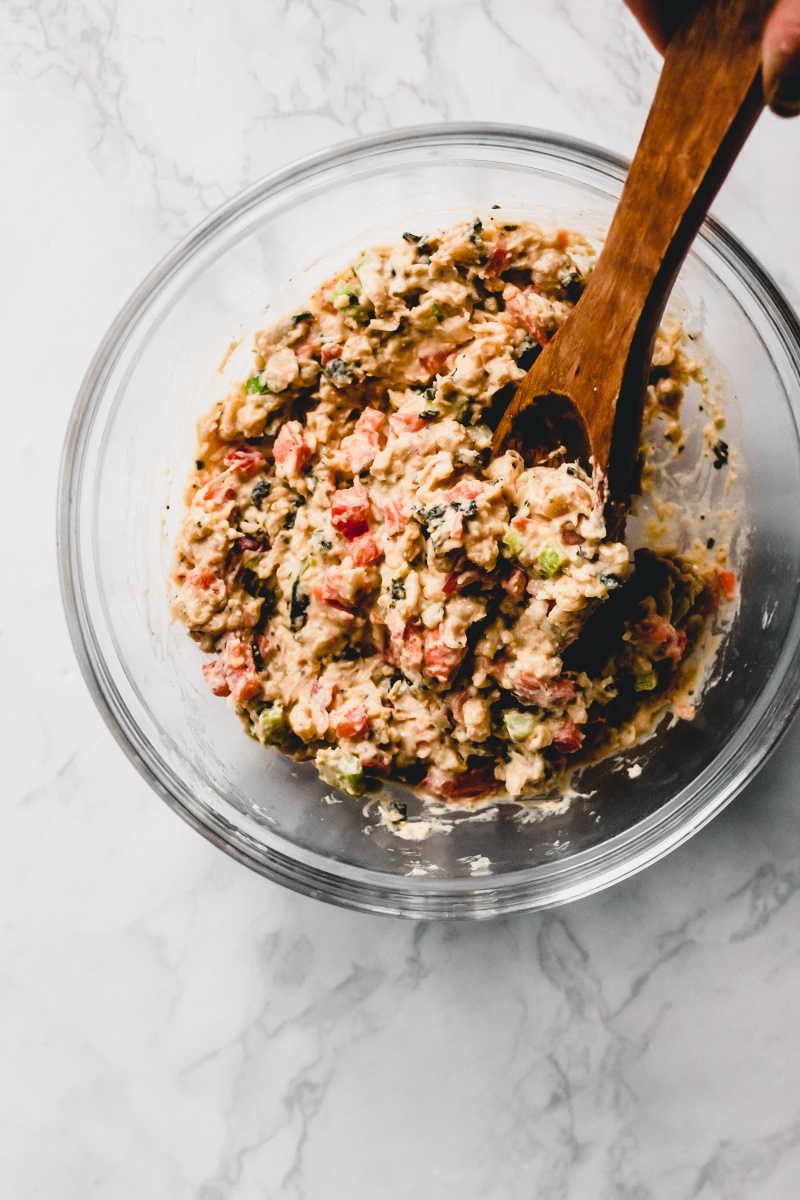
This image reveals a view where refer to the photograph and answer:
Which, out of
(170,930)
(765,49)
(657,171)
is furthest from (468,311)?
(170,930)

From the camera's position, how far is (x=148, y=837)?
6.61 feet

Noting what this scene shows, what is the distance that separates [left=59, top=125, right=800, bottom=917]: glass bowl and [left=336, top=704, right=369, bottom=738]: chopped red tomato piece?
27 cm

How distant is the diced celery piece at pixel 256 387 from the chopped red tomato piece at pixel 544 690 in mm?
692

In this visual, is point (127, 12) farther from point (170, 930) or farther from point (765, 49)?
point (170, 930)

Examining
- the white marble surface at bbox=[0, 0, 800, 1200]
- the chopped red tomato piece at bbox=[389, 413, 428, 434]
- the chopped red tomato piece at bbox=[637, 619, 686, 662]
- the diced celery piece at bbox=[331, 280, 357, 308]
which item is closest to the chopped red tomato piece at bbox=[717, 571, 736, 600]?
the chopped red tomato piece at bbox=[637, 619, 686, 662]

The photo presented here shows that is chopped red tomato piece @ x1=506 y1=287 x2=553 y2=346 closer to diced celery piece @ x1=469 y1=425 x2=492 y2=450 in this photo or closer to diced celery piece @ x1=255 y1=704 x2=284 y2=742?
diced celery piece @ x1=469 y1=425 x2=492 y2=450

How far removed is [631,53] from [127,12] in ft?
3.50

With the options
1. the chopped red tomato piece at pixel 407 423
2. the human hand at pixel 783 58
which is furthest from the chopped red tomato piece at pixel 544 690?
the human hand at pixel 783 58

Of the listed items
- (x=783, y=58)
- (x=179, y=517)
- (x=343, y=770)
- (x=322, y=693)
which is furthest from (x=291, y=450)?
(x=783, y=58)

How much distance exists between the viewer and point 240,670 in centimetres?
171

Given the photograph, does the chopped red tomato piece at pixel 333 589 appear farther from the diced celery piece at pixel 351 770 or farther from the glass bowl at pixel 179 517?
the glass bowl at pixel 179 517

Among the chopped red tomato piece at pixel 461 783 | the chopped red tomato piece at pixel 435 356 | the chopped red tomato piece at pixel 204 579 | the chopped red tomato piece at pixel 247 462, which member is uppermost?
the chopped red tomato piece at pixel 247 462

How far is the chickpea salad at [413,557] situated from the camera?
1542 mm

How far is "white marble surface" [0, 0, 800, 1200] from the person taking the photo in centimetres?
196
